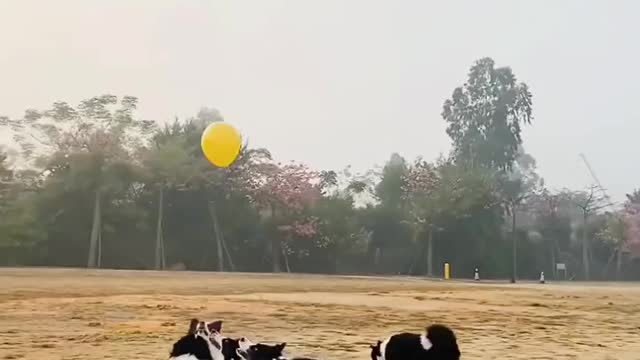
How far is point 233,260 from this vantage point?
131 ft

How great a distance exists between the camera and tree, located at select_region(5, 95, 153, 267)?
3506cm

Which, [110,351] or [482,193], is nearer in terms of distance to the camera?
[110,351]

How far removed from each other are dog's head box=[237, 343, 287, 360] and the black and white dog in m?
0.57

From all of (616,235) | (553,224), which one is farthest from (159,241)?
(616,235)

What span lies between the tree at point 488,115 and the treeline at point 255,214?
1.78 meters

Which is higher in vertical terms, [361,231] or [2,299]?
[361,231]

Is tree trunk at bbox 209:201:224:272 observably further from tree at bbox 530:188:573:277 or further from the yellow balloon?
tree at bbox 530:188:573:277

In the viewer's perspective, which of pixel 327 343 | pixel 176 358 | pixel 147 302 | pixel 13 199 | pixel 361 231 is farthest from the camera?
pixel 361 231

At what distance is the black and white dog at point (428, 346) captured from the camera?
3.11m

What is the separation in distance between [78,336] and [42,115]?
31.7m

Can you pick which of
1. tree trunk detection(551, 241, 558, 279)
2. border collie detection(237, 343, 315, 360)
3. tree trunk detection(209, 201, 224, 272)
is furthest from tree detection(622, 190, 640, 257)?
border collie detection(237, 343, 315, 360)

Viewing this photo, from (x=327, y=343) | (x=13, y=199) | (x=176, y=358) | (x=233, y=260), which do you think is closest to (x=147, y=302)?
(x=327, y=343)

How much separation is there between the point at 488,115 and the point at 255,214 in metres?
24.1

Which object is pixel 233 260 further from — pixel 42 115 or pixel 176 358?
pixel 176 358
